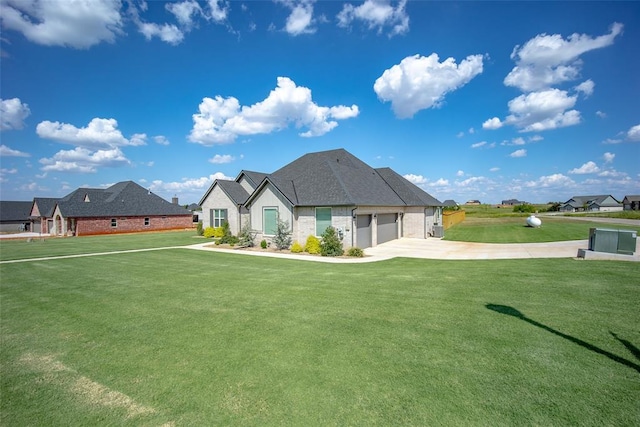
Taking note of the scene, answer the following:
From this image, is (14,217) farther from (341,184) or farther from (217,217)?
(341,184)

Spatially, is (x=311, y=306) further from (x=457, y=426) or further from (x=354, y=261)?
(x=354, y=261)

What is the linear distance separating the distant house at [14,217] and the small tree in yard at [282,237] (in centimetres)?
5121

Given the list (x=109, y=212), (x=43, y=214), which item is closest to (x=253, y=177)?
(x=109, y=212)

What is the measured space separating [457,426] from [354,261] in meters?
11.8

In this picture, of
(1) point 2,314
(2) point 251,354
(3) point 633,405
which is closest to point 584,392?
(3) point 633,405

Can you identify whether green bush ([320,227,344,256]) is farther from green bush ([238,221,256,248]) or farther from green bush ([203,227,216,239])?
green bush ([203,227,216,239])

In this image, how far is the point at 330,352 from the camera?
17.1ft

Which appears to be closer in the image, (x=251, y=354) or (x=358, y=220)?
(x=251, y=354)

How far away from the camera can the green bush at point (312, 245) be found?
1834 centimetres

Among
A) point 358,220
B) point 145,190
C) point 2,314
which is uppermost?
point 145,190

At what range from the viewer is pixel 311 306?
770cm

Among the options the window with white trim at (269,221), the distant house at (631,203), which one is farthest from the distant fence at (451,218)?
the distant house at (631,203)

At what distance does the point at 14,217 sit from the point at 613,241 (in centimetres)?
7246

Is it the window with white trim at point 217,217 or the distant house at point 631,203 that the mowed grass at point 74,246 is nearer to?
the window with white trim at point 217,217
